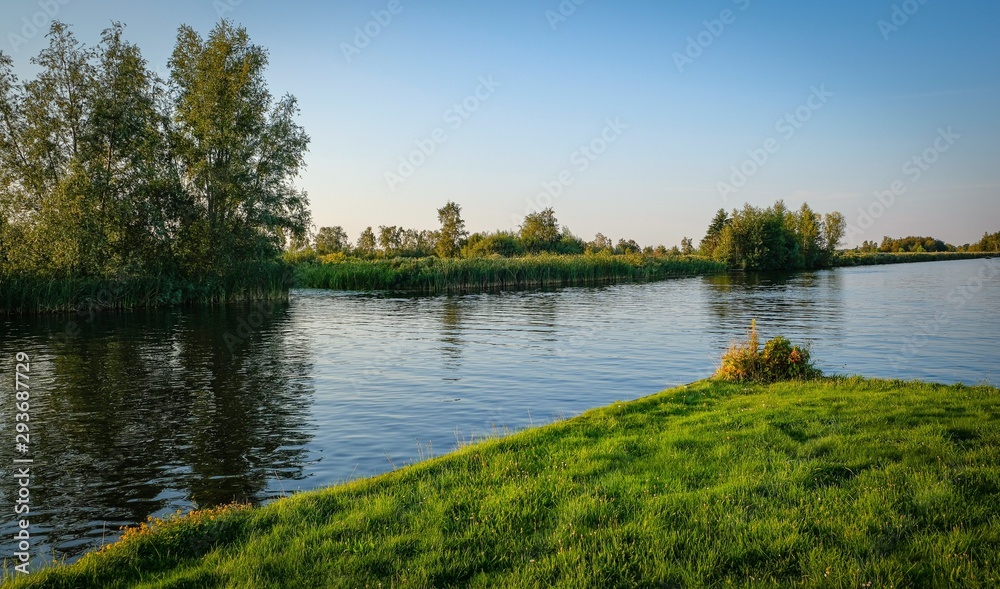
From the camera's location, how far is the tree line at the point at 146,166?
34.8 meters

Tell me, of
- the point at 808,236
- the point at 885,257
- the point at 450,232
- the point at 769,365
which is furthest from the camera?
the point at 885,257

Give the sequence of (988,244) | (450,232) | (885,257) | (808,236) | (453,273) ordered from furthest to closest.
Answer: (988,244), (885,257), (808,236), (450,232), (453,273)

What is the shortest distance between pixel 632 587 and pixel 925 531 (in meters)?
2.75

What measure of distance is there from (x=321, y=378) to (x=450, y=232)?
80907 millimetres

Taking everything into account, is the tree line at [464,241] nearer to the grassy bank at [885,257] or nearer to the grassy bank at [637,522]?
the grassy bank at [885,257]

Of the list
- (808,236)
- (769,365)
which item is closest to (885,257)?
(808,236)

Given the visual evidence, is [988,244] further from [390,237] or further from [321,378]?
[321,378]

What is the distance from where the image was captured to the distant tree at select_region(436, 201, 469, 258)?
97250 millimetres

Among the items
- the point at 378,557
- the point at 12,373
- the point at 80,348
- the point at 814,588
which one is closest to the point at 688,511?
the point at 814,588

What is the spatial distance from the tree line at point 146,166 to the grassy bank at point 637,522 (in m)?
35.5

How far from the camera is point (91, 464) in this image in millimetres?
10055

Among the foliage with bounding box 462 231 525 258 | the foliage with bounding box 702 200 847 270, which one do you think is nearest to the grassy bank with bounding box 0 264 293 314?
the foliage with bounding box 462 231 525 258

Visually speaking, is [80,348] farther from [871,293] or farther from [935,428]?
[871,293]

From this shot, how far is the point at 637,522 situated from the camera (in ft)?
18.7
